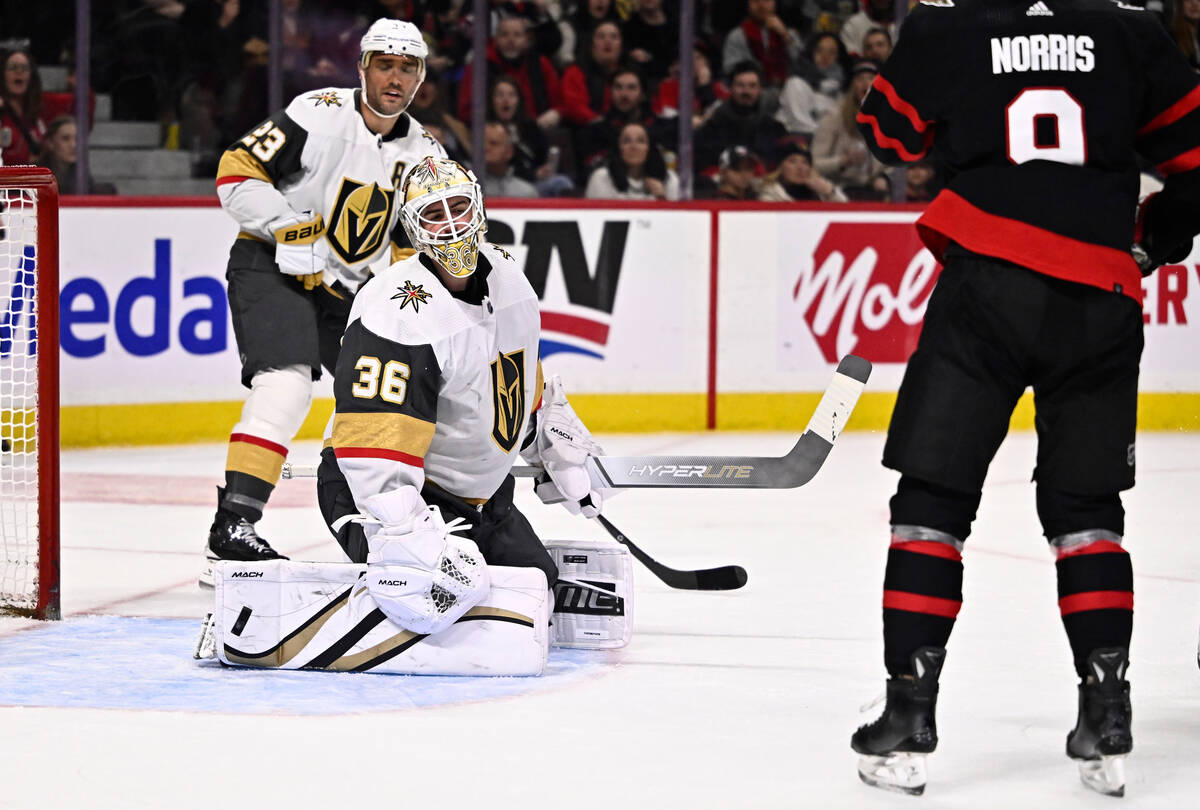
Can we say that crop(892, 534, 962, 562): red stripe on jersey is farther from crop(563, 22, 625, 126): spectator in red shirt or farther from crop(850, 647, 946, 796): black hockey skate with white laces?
crop(563, 22, 625, 126): spectator in red shirt

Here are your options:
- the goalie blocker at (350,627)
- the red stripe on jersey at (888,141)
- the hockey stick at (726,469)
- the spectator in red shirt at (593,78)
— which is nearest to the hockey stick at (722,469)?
the hockey stick at (726,469)

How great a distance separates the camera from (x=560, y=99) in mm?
7293

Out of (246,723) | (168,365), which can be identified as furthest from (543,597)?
(168,365)

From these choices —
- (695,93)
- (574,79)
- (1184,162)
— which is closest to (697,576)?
(1184,162)

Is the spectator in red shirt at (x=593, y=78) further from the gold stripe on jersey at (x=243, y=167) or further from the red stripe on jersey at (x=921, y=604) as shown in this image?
the red stripe on jersey at (x=921, y=604)

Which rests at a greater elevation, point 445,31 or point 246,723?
point 445,31

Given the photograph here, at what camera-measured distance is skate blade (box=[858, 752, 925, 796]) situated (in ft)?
7.59

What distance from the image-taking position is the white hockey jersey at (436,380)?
2869 millimetres

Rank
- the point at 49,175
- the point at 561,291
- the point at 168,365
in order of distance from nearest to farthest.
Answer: the point at 49,175 → the point at 168,365 → the point at 561,291

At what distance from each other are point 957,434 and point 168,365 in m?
4.65

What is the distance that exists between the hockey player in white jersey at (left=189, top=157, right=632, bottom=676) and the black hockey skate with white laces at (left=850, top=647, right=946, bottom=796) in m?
0.82

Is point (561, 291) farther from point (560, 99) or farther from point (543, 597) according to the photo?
point (543, 597)

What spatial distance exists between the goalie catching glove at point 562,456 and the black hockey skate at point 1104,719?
123cm

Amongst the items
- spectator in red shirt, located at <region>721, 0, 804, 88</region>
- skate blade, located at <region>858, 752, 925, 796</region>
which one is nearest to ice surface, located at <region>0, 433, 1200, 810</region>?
skate blade, located at <region>858, 752, 925, 796</region>
